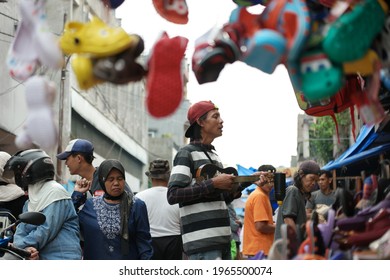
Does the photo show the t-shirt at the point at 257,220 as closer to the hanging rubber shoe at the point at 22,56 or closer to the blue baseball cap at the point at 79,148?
the blue baseball cap at the point at 79,148

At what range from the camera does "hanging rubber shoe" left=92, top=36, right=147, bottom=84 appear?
291 centimetres

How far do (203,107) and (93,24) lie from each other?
2790 mm

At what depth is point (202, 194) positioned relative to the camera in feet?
18.2

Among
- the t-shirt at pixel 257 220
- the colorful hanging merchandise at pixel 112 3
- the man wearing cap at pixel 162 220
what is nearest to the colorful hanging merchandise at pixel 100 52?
the colorful hanging merchandise at pixel 112 3

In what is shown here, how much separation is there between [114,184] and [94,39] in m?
3.11

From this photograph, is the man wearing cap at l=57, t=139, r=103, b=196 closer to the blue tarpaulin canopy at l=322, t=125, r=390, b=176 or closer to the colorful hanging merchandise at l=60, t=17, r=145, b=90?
the blue tarpaulin canopy at l=322, t=125, r=390, b=176

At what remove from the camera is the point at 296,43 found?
2.82m

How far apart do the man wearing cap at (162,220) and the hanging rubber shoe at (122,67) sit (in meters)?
3.82

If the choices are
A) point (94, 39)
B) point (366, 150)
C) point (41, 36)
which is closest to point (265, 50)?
point (94, 39)

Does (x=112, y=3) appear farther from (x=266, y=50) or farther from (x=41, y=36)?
(x=266, y=50)

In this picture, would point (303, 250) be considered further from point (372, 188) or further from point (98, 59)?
point (98, 59)

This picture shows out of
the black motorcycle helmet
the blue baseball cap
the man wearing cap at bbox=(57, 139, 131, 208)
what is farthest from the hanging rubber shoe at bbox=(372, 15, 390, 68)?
the blue baseball cap

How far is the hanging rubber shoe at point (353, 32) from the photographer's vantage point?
110 inches
